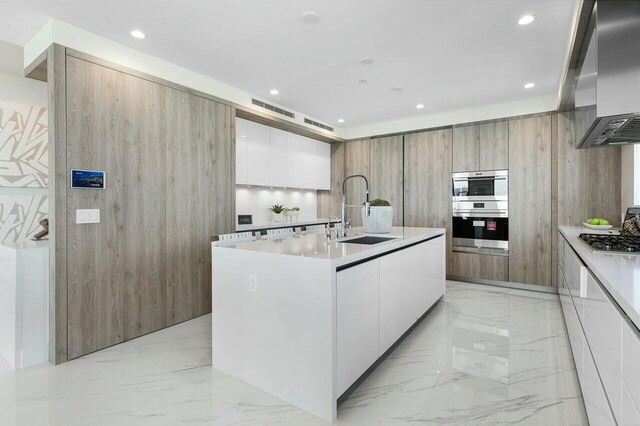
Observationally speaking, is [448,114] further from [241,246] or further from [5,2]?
[5,2]

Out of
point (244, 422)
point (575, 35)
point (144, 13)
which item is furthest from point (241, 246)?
point (575, 35)

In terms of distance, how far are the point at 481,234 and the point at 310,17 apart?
3858mm

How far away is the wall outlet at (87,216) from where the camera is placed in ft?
8.70

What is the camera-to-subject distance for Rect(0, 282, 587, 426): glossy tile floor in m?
1.87

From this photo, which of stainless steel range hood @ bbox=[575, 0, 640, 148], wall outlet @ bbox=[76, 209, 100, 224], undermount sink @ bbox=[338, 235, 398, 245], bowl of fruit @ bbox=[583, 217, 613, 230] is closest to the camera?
stainless steel range hood @ bbox=[575, 0, 640, 148]

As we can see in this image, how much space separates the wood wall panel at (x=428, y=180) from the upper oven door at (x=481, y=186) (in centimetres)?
15

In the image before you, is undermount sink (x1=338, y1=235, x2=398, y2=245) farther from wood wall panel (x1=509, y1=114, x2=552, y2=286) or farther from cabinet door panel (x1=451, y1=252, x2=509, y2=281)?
wood wall panel (x1=509, y1=114, x2=552, y2=286)

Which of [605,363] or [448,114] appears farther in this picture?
[448,114]

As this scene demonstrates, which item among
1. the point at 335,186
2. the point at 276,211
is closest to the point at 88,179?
the point at 276,211

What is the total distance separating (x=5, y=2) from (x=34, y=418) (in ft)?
9.11

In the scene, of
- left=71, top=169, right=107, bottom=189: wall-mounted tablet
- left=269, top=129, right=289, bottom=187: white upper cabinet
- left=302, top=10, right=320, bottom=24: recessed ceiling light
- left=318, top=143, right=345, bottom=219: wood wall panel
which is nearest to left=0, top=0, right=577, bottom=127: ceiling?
left=302, top=10, right=320, bottom=24: recessed ceiling light

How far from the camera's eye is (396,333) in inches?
104

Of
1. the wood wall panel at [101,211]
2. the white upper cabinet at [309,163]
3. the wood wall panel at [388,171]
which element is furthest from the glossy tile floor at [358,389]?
the white upper cabinet at [309,163]

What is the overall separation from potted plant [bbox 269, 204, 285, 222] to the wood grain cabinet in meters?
2.82
